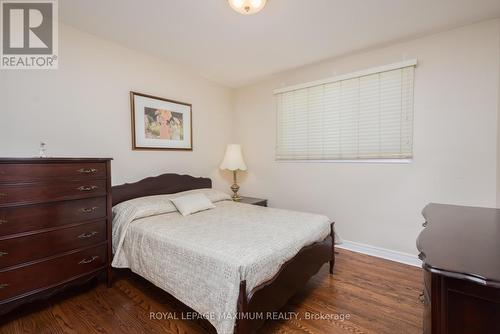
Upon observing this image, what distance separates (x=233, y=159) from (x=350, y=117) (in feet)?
5.71

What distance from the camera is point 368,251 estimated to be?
2766 mm

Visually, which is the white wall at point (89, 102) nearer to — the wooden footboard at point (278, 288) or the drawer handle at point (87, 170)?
the drawer handle at point (87, 170)

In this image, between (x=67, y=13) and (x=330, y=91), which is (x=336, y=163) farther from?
(x=67, y=13)

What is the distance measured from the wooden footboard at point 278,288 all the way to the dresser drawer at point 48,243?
148 cm

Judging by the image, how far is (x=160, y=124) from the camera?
9.54ft

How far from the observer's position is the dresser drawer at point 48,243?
1.53 metres

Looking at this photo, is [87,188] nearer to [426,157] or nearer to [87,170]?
[87,170]

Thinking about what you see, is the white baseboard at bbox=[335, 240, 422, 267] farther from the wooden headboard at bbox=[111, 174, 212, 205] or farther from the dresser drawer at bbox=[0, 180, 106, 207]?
the dresser drawer at bbox=[0, 180, 106, 207]

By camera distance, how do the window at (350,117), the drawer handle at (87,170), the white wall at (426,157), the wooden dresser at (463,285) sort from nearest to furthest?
the wooden dresser at (463,285) < the drawer handle at (87,170) < the white wall at (426,157) < the window at (350,117)

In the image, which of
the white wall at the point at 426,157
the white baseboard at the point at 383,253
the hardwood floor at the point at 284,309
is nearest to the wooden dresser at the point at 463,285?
the hardwood floor at the point at 284,309

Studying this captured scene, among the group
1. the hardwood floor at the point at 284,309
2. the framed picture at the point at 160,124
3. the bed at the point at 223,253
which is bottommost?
the hardwood floor at the point at 284,309

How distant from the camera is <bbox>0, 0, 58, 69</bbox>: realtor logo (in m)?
1.88

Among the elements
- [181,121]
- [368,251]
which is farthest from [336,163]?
[181,121]

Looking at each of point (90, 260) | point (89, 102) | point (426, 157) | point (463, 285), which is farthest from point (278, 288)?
point (89, 102)
